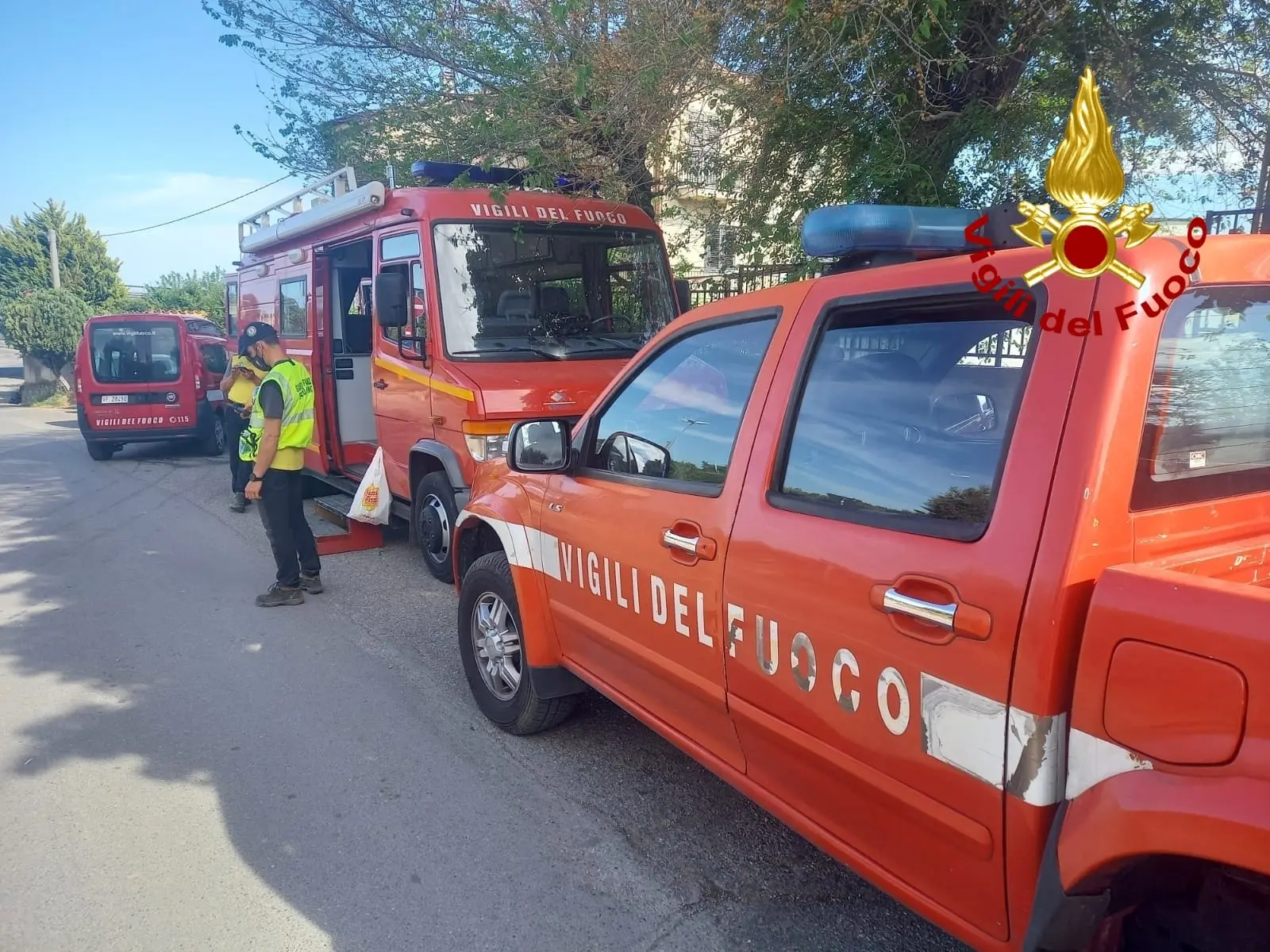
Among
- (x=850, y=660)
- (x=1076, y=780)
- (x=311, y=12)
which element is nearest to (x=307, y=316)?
(x=311, y=12)

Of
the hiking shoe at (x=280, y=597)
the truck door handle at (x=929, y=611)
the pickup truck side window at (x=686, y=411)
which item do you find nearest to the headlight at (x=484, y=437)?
the hiking shoe at (x=280, y=597)

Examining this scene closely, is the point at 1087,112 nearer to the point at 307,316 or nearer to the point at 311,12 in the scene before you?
the point at 307,316

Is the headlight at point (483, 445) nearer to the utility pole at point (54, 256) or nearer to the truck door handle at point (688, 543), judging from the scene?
the truck door handle at point (688, 543)

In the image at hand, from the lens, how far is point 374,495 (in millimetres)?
6852

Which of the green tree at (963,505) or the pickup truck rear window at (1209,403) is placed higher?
the pickup truck rear window at (1209,403)

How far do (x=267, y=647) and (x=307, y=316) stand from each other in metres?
3.79

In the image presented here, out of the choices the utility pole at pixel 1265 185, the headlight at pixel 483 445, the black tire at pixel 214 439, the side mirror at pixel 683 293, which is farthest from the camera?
the black tire at pixel 214 439

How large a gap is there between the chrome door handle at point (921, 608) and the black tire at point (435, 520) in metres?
4.31

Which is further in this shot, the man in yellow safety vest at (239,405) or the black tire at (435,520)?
the man in yellow safety vest at (239,405)

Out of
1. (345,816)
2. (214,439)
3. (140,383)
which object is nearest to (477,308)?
(345,816)

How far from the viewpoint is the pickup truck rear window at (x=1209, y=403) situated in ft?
5.48

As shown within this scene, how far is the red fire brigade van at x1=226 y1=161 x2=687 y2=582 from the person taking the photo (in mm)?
5598

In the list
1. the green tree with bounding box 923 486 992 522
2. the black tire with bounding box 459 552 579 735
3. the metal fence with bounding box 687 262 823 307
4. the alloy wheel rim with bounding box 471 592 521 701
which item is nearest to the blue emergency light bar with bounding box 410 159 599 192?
the metal fence with bounding box 687 262 823 307

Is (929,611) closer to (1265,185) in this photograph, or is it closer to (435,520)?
(435,520)
